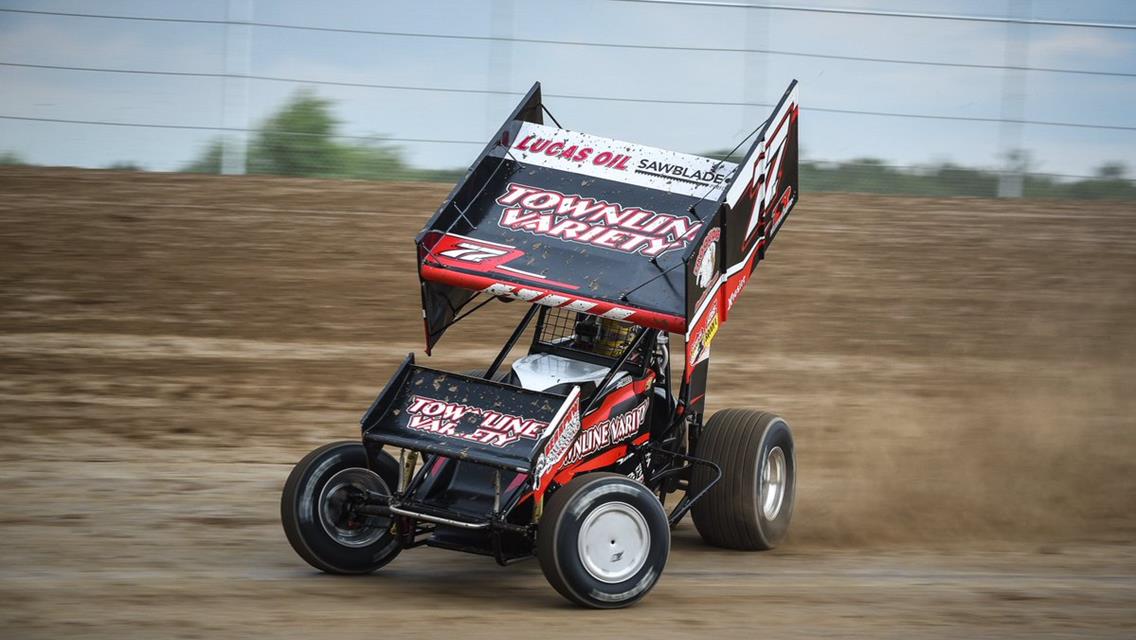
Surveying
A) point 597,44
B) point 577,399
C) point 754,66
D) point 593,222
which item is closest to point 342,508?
point 577,399

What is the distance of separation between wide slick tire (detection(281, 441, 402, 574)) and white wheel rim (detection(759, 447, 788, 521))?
9.22ft

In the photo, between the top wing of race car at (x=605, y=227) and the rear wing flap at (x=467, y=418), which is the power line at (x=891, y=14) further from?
the rear wing flap at (x=467, y=418)

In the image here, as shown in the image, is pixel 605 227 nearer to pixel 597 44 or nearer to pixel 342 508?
pixel 342 508

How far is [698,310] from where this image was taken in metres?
7.82

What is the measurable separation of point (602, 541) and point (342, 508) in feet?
5.13

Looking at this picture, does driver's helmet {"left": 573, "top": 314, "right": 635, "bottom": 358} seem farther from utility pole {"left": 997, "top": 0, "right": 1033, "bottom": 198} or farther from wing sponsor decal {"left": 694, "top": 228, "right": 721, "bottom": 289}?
utility pole {"left": 997, "top": 0, "right": 1033, "bottom": 198}

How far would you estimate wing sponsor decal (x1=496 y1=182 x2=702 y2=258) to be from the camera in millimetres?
7992

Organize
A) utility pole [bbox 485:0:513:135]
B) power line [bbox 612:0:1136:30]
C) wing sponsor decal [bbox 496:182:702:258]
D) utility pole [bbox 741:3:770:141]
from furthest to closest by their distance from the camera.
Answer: power line [bbox 612:0:1136:30], utility pole [bbox 741:3:770:141], utility pole [bbox 485:0:513:135], wing sponsor decal [bbox 496:182:702:258]

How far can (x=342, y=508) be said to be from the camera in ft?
24.5

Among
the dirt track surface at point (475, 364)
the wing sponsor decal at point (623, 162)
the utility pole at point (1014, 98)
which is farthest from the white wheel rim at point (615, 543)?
the utility pole at point (1014, 98)

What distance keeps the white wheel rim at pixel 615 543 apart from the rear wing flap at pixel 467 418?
44 centimetres

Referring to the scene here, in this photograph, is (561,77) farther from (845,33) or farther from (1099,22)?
(1099,22)

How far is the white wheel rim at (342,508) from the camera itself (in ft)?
24.3

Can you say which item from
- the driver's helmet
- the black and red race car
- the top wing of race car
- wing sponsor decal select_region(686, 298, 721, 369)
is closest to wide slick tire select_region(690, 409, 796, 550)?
the black and red race car
